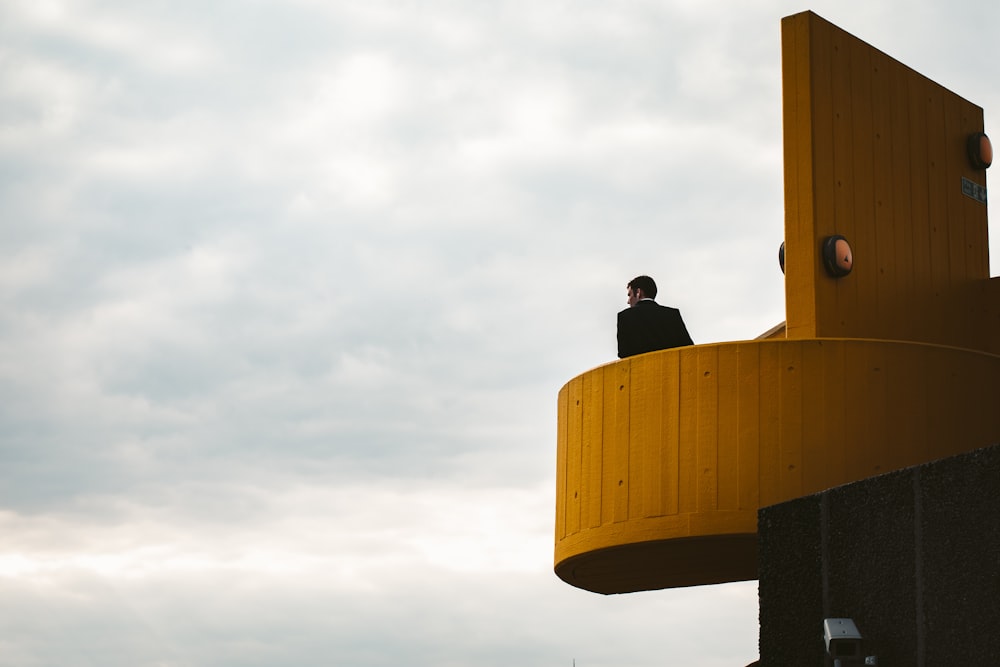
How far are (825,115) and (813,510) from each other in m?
4.13

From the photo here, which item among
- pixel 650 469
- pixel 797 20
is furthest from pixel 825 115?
pixel 650 469

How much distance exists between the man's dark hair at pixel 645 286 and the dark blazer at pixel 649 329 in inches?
5.1

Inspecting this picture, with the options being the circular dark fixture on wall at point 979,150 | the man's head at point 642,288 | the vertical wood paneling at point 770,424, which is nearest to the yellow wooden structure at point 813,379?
the vertical wood paneling at point 770,424

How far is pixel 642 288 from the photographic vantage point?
13789 millimetres

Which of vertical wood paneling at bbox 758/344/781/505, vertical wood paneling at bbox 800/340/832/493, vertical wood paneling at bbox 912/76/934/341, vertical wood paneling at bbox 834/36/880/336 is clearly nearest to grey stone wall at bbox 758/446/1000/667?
vertical wood paneling at bbox 758/344/781/505

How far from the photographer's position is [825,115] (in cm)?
1370

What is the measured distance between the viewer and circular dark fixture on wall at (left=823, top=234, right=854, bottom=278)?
526 inches

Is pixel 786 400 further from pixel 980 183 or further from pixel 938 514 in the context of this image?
pixel 980 183

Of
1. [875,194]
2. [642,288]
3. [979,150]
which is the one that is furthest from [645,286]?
[979,150]

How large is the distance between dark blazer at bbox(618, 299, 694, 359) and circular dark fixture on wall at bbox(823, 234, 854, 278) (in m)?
1.33

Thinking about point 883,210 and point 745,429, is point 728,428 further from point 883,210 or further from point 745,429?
point 883,210

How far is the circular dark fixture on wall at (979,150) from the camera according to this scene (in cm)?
1555

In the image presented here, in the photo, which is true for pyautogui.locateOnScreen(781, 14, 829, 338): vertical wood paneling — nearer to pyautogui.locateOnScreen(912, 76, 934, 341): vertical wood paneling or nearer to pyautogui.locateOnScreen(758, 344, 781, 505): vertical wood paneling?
pyautogui.locateOnScreen(758, 344, 781, 505): vertical wood paneling

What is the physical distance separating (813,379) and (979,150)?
14.4 ft
